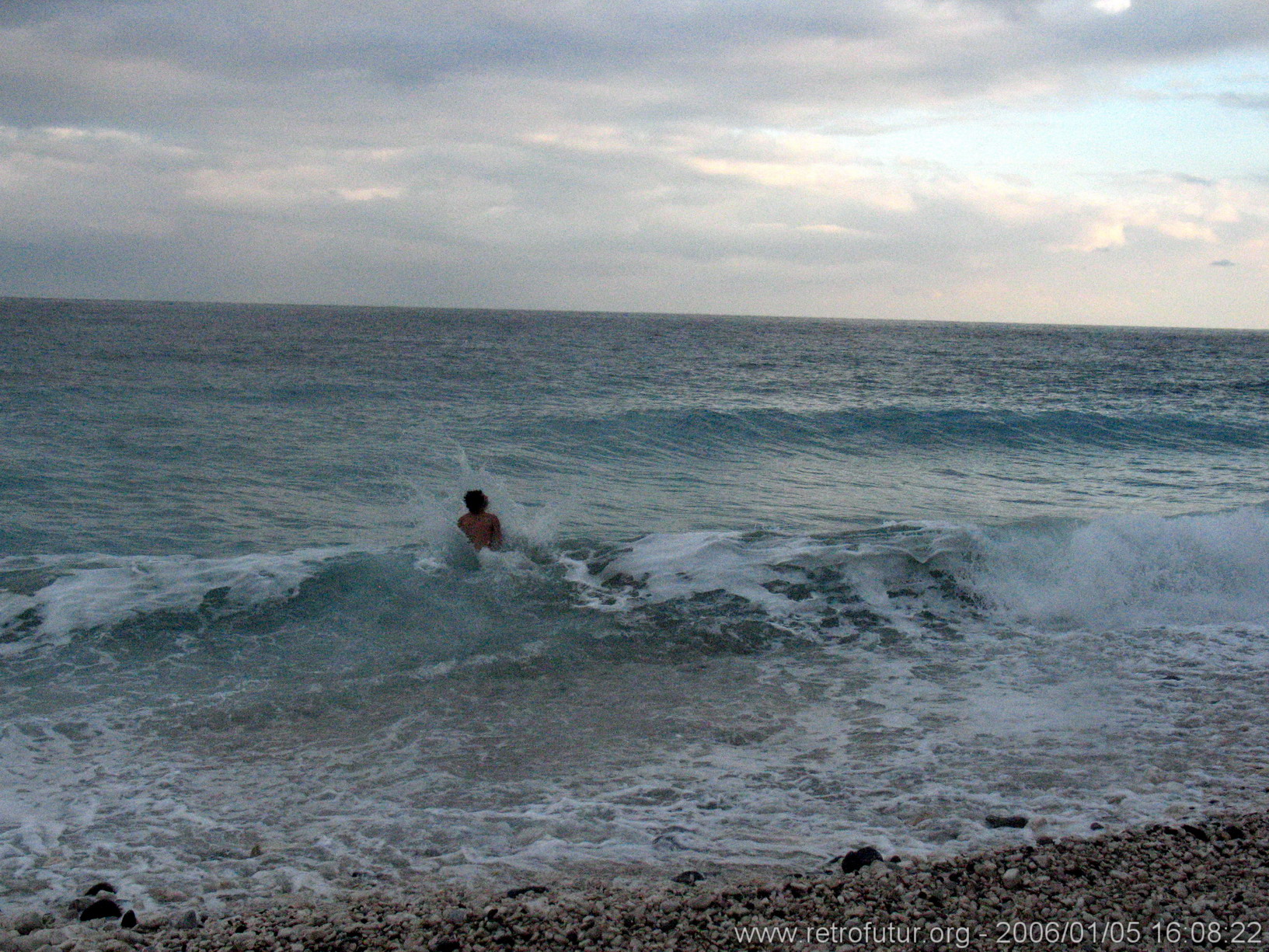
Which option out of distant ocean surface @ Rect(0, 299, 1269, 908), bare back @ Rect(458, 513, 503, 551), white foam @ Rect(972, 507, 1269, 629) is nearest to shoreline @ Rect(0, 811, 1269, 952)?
distant ocean surface @ Rect(0, 299, 1269, 908)

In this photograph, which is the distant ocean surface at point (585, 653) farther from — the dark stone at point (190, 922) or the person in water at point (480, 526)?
the person in water at point (480, 526)

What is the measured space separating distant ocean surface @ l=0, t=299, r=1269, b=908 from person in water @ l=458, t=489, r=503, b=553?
0.30 m

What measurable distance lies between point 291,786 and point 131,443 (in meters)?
13.7

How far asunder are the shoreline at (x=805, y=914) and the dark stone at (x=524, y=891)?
0.04ft

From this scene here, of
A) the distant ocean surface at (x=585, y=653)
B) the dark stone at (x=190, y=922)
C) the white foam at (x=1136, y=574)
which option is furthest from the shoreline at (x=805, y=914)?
the white foam at (x=1136, y=574)

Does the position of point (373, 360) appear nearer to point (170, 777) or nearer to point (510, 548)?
point (510, 548)

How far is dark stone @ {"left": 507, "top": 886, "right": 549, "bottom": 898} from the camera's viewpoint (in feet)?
12.7

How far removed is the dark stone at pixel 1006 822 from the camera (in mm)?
4430

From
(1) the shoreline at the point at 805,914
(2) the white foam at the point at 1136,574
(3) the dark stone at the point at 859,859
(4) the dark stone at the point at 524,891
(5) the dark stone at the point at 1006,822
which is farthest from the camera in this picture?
(2) the white foam at the point at 1136,574

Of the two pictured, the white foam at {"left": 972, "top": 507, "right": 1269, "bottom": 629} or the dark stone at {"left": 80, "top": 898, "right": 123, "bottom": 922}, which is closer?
the dark stone at {"left": 80, "top": 898, "right": 123, "bottom": 922}

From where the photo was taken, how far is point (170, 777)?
5.16m

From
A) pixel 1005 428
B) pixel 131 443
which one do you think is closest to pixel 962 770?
pixel 131 443

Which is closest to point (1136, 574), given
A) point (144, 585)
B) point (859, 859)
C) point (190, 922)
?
point (859, 859)

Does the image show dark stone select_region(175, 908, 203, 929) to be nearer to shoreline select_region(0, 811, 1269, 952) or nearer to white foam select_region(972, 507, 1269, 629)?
shoreline select_region(0, 811, 1269, 952)
